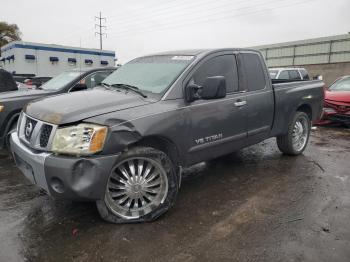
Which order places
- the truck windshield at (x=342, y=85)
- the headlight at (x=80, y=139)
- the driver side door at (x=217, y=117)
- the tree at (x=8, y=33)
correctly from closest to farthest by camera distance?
1. the headlight at (x=80, y=139)
2. the driver side door at (x=217, y=117)
3. the truck windshield at (x=342, y=85)
4. the tree at (x=8, y=33)

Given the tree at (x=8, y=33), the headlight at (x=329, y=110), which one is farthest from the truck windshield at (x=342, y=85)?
the tree at (x=8, y=33)

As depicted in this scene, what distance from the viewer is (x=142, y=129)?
3285 millimetres

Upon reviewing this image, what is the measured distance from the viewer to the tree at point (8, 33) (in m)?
53.2

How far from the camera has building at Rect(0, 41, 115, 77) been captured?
2205 centimetres

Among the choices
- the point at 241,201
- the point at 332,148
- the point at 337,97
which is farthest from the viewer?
the point at 337,97

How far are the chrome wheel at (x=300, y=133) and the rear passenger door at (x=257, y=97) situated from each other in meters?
1.03

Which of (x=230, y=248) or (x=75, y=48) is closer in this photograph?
(x=230, y=248)

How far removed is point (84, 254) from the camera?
2.85 m

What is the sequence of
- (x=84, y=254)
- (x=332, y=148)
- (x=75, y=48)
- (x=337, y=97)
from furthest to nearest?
(x=75, y=48) → (x=337, y=97) → (x=332, y=148) → (x=84, y=254)

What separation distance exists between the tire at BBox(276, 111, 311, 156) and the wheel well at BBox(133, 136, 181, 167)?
2.71 meters

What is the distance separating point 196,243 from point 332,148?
4.84 meters

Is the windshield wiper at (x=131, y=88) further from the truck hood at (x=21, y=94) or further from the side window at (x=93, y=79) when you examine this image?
the side window at (x=93, y=79)

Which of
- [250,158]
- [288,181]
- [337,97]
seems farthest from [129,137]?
[337,97]

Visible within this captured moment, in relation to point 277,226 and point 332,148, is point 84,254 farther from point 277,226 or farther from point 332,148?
point 332,148
